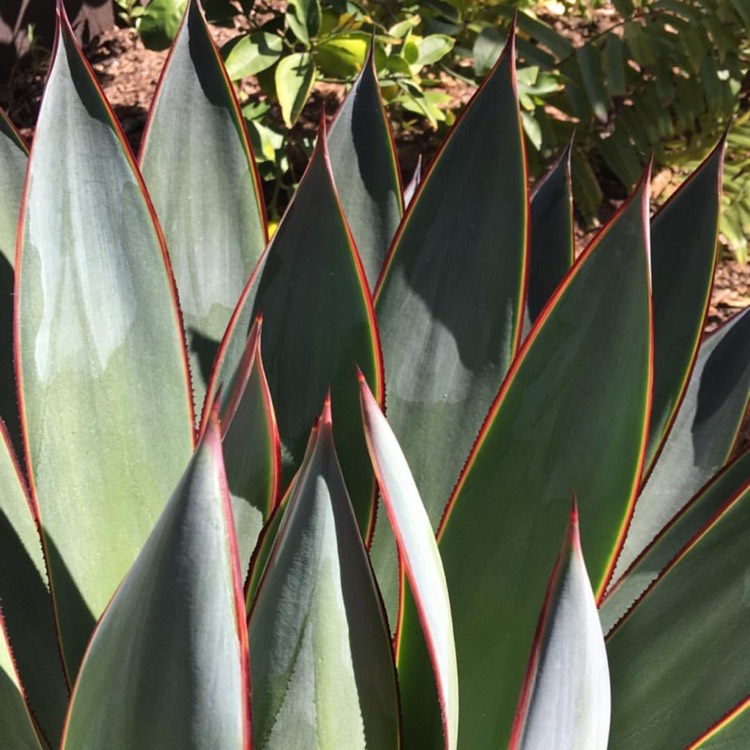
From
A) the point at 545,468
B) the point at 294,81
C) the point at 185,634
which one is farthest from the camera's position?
the point at 294,81

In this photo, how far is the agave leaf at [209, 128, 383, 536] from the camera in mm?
838

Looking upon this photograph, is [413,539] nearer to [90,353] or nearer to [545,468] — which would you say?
[545,468]

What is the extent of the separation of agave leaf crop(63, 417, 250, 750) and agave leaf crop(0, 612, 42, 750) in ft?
0.45

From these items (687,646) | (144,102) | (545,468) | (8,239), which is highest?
(8,239)

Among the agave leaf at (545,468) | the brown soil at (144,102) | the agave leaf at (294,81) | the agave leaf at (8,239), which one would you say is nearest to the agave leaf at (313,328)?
the agave leaf at (545,468)

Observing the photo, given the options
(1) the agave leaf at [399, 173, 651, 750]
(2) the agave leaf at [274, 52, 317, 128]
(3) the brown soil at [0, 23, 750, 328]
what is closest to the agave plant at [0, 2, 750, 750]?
(1) the agave leaf at [399, 173, 651, 750]

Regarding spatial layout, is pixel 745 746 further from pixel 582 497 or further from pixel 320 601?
pixel 320 601

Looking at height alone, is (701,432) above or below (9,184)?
below

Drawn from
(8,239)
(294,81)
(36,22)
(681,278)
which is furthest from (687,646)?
(36,22)

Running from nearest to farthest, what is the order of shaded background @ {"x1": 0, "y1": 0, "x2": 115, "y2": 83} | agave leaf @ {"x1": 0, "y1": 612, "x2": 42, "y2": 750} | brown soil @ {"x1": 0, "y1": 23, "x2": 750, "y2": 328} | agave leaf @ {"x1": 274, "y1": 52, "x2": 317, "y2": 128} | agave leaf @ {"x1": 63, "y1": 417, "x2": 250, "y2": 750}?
1. agave leaf @ {"x1": 63, "y1": 417, "x2": 250, "y2": 750}
2. agave leaf @ {"x1": 0, "y1": 612, "x2": 42, "y2": 750}
3. agave leaf @ {"x1": 274, "y1": 52, "x2": 317, "y2": 128}
4. brown soil @ {"x1": 0, "y1": 23, "x2": 750, "y2": 328}
5. shaded background @ {"x1": 0, "y1": 0, "x2": 115, "y2": 83}

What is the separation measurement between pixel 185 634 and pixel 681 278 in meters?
0.56

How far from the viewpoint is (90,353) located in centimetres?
84

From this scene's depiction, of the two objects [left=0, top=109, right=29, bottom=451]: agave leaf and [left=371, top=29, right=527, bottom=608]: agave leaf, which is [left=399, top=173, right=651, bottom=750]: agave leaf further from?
[left=0, top=109, right=29, bottom=451]: agave leaf

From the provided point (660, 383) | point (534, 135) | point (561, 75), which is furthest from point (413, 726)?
point (561, 75)
